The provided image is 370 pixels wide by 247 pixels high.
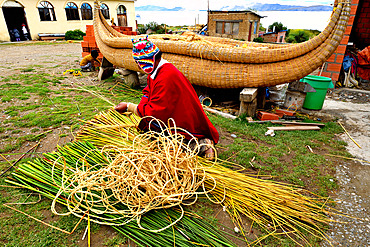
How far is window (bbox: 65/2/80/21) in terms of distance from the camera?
18.2 metres

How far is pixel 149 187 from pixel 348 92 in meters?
5.78

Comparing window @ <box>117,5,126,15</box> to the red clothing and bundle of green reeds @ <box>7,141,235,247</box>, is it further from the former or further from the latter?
bundle of green reeds @ <box>7,141,235,247</box>

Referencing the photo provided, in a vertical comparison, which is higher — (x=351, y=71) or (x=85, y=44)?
(x=85, y=44)

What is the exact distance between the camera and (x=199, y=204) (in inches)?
76.9

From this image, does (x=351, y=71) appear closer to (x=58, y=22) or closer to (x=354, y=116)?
(x=354, y=116)

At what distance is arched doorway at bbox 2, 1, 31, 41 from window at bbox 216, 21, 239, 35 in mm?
15390

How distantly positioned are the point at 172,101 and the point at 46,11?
2072 cm

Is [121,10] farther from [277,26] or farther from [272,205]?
[272,205]

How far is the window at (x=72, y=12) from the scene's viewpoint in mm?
18247

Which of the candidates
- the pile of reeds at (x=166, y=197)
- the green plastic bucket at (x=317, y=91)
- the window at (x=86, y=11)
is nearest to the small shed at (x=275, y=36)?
the window at (x=86, y=11)

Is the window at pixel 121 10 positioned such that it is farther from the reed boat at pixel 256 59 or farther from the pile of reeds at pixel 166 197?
the pile of reeds at pixel 166 197

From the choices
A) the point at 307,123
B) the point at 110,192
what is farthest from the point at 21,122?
the point at 307,123

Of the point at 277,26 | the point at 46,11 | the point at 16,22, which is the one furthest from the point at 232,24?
the point at 16,22

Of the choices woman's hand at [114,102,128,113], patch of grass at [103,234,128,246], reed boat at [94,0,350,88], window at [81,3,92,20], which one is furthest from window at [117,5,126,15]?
patch of grass at [103,234,128,246]
